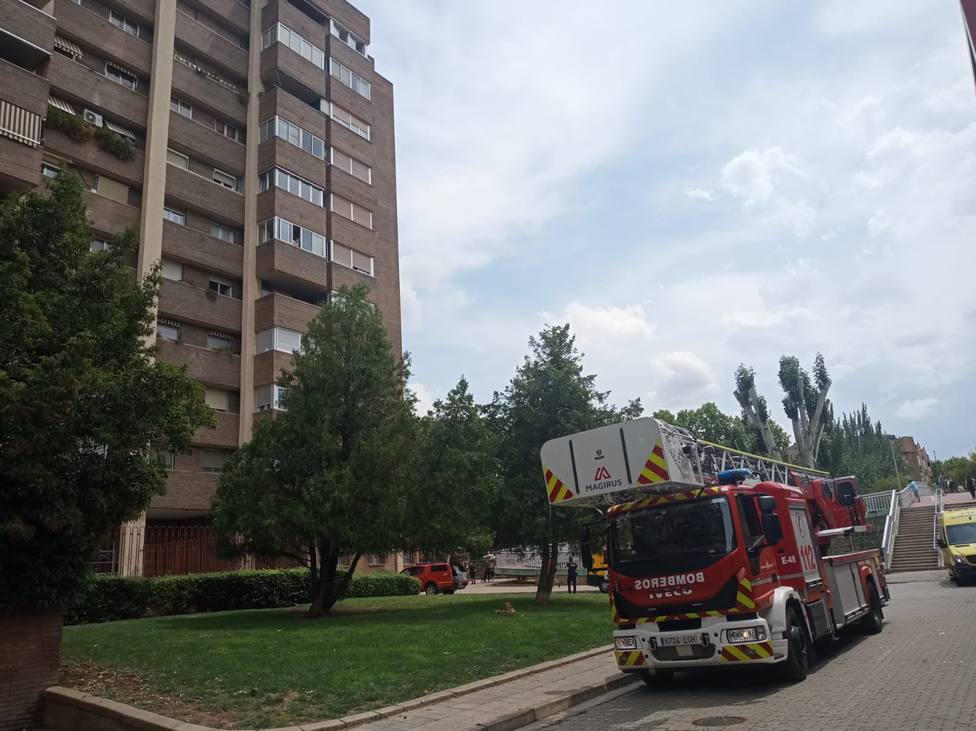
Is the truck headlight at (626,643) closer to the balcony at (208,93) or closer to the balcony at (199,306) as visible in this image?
the balcony at (199,306)

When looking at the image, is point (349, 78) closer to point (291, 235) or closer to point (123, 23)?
point (291, 235)

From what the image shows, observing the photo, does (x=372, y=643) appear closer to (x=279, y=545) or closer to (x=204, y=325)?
(x=279, y=545)

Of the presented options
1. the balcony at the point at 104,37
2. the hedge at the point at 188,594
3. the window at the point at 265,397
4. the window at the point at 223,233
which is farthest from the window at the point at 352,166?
the hedge at the point at 188,594

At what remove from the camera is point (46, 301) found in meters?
9.98

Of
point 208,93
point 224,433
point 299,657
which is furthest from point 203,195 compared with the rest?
point 299,657

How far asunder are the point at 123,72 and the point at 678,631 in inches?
1222

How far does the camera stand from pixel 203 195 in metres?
31.4

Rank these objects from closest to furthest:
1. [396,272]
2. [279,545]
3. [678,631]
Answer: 1. [678,631]
2. [279,545]
3. [396,272]

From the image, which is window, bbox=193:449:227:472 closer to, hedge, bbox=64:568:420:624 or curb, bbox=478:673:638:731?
hedge, bbox=64:568:420:624

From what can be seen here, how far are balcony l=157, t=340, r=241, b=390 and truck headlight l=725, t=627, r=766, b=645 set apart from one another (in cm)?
2451

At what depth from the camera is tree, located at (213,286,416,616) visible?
16.2 metres

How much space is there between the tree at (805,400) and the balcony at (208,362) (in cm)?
3609

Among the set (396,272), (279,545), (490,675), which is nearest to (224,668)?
(490,675)

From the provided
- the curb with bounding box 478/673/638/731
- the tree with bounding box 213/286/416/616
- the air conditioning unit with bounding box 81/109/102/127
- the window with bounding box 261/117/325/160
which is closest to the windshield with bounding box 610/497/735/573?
the curb with bounding box 478/673/638/731
